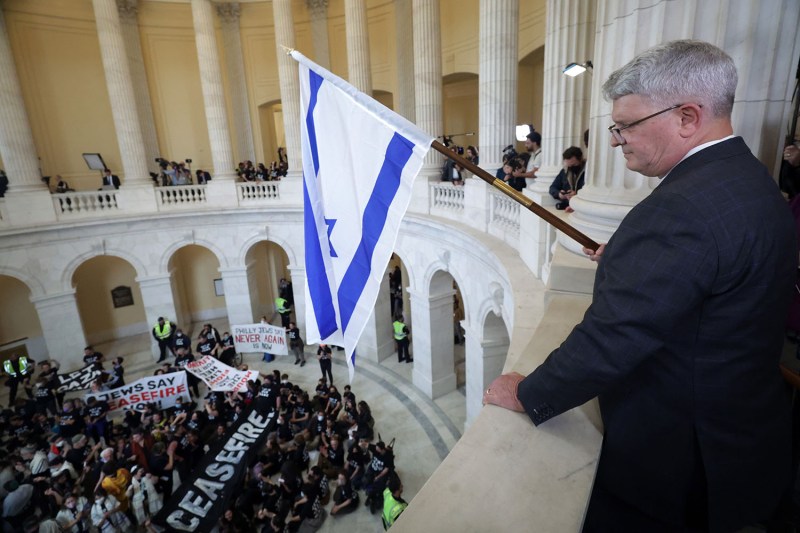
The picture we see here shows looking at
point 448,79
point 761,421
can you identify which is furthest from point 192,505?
point 448,79

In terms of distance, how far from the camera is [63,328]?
16.5 m

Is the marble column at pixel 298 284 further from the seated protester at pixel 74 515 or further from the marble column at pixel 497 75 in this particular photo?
the seated protester at pixel 74 515

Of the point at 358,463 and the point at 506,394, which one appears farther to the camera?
the point at 358,463

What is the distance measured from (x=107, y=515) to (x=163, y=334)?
9451 millimetres

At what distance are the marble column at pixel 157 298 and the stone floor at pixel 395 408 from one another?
169 centimetres

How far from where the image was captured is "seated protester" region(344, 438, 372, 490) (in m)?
9.37

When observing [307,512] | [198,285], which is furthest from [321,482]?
[198,285]

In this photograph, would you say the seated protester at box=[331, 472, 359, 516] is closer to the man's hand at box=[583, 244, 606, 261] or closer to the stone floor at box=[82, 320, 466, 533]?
the stone floor at box=[82, 320, 466, 533]

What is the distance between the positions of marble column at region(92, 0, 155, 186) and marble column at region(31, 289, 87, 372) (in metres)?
5.05

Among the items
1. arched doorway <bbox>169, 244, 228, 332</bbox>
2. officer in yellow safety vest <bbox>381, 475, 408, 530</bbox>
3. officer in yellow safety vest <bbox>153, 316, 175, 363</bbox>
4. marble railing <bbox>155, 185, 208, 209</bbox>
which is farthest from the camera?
arched doorway <bbox>169, 244, 228, 332</bbox>

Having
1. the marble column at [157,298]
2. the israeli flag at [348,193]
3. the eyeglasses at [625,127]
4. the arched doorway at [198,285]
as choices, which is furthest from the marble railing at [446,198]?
the arched doorway at [198,285]

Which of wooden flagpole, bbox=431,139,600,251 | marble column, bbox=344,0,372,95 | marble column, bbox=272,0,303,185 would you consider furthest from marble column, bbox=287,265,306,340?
wooden flagpole, bbox=431,139,600,251

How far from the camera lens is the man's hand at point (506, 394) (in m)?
1.79

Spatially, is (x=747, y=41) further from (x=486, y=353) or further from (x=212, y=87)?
(x=212, y=87)
